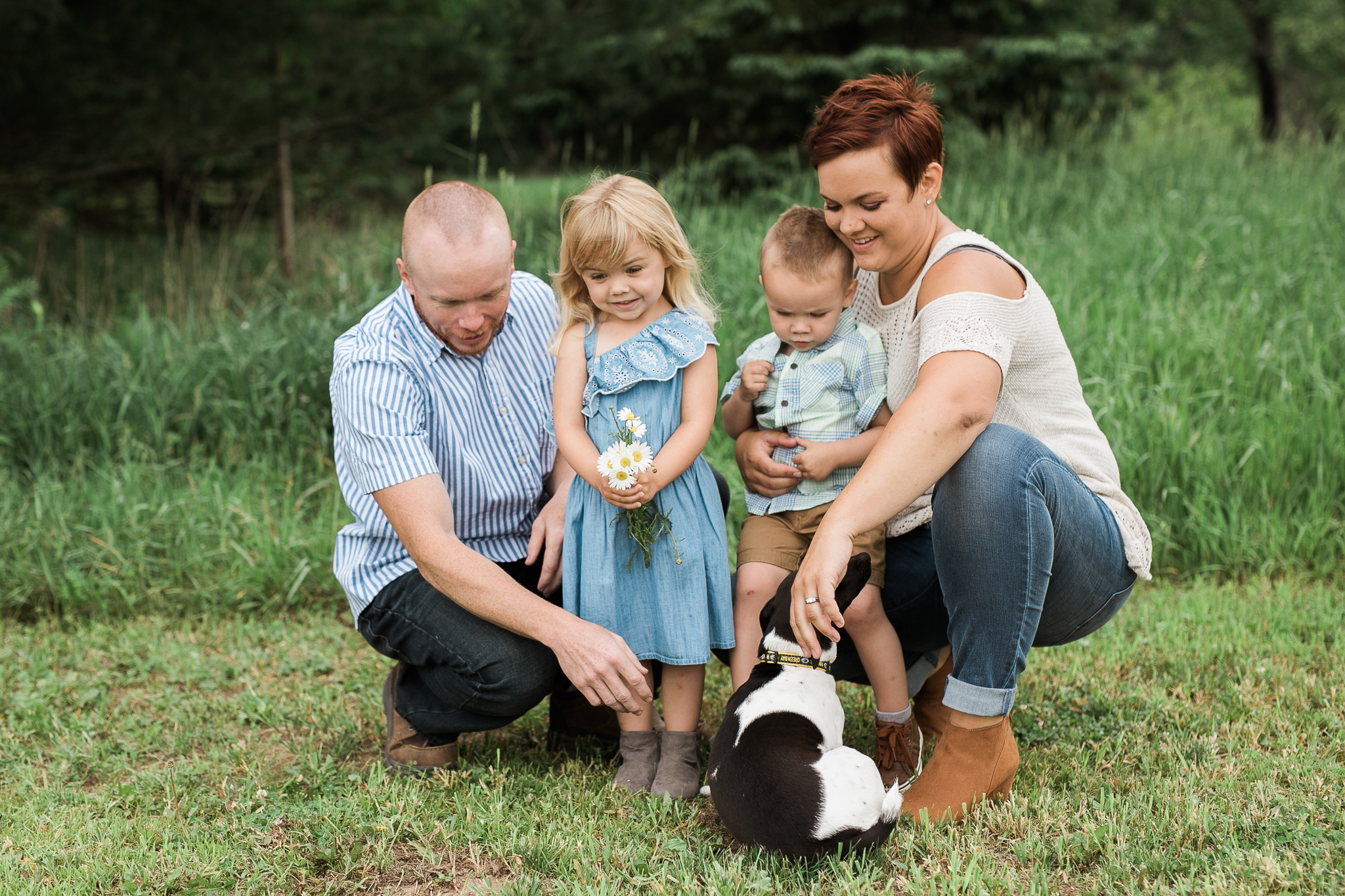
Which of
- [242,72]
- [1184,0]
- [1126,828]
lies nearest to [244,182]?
[242,72]

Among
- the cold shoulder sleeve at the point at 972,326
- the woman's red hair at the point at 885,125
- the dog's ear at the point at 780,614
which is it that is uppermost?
the woman's red hair at the point at 885,125

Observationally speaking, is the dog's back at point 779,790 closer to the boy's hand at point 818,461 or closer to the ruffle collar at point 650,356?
the boy's hand at point 818,461

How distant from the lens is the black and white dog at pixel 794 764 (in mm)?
2082

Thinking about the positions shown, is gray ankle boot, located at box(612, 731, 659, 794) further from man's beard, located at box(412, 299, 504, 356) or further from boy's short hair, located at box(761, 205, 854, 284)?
boy's short hair, located at box(761, 205, 854, 284)

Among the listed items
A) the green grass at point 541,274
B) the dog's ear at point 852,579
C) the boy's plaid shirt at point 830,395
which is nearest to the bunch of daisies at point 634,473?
the boy's plaid shirt at point 830,395

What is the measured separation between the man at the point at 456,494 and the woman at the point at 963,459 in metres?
0.65

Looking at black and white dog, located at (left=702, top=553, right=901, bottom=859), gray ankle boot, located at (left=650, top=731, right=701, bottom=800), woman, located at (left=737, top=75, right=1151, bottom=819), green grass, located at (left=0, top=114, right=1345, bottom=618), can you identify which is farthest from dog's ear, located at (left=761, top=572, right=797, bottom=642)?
green grass, located at (left=0, top=114, right=1345, bottom=618)

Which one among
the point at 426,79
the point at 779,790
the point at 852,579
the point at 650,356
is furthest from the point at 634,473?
the point at 426,79

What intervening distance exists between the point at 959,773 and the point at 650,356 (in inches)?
48.6

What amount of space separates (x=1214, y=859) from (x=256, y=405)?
170 inches

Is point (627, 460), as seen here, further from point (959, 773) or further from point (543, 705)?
point (543, 705)

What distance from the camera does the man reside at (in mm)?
2477

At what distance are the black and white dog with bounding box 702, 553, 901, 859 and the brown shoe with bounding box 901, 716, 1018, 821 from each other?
8.3 inches

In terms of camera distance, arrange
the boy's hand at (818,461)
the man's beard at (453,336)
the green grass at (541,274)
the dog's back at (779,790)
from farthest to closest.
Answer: the green grass at (541,274) < the man's beard at (453,336) < the boy's hand at (818,461) < the dog's back at (779,790)
